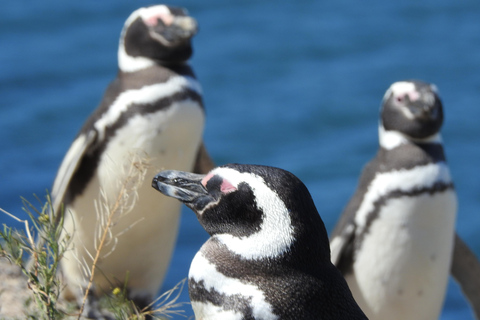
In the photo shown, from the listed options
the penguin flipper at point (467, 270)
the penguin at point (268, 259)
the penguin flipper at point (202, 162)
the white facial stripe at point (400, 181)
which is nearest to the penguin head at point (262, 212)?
the penguin at point (268, 259)

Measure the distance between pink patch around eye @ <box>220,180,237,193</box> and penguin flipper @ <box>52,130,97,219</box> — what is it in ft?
5.16

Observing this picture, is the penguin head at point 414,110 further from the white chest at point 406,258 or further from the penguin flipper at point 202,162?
the penguin flipper at point 202,162

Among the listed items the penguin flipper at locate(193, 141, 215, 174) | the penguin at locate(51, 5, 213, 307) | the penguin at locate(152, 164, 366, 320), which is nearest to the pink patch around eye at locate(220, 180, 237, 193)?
the penguin at locate(152, 164, 366, 320)

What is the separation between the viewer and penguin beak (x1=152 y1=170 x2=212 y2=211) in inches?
77.7

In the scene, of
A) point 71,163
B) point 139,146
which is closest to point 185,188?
point 139,146

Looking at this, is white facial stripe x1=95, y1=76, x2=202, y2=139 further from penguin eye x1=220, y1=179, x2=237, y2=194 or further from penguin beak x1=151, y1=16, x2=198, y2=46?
penguin eye x1=220, y1=179, x2=237, y2=194

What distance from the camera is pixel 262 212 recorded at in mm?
1838

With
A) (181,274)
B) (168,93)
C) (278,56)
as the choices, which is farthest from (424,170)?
(278,56)

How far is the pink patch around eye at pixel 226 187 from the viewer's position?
1.89 metres

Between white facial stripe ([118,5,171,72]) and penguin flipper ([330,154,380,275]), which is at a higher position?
white facial stripe ([118,5,171,72])

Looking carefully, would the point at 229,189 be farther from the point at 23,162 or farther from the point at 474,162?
the point at 474,162

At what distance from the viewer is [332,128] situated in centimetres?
793

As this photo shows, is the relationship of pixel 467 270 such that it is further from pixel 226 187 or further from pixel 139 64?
pixel 226 187

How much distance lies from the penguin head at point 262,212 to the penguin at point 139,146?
130 centimetres
